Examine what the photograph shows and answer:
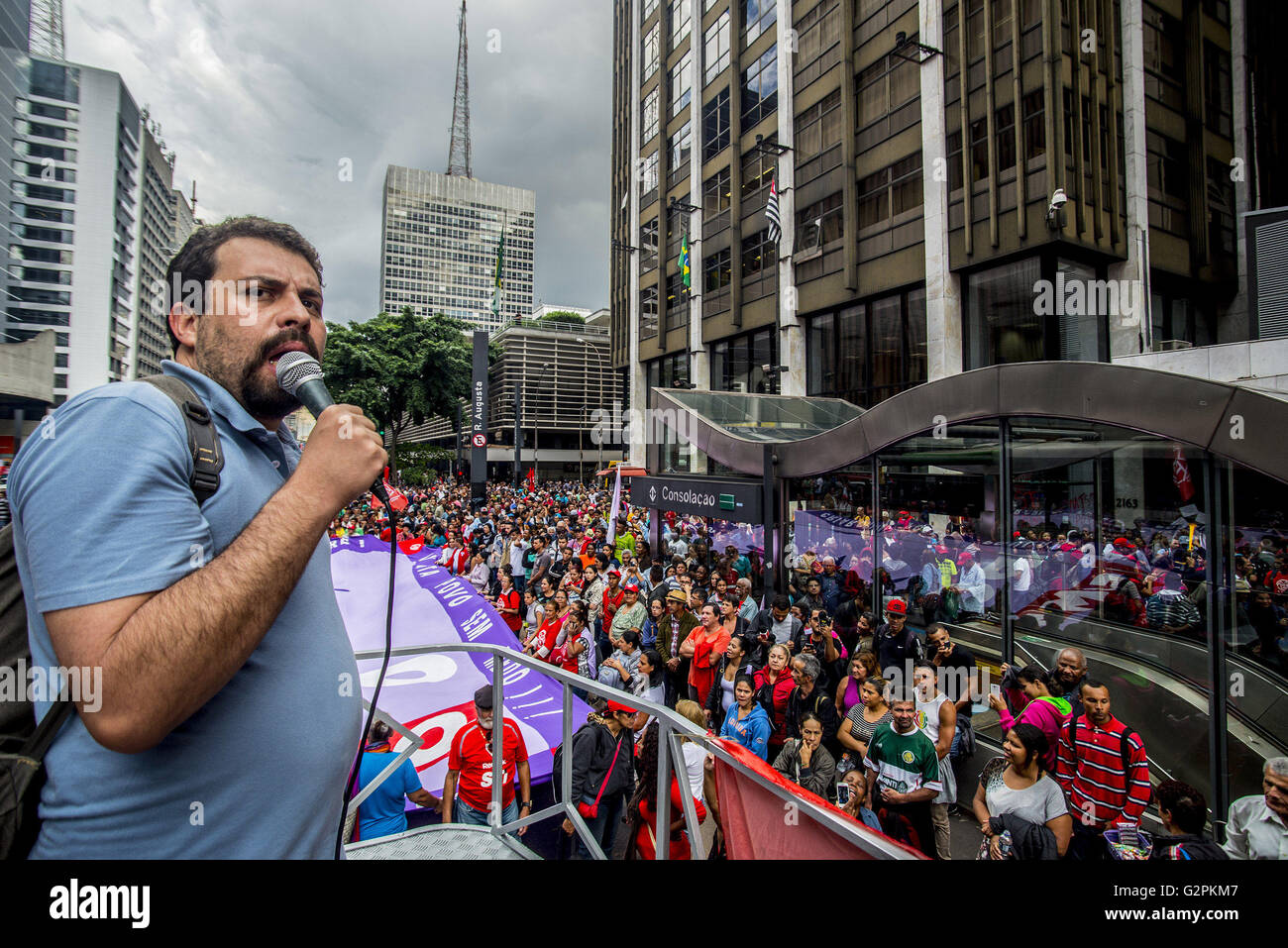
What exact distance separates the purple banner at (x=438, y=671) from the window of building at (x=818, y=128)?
21985 millimetres

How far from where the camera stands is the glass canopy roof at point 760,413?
1373cm

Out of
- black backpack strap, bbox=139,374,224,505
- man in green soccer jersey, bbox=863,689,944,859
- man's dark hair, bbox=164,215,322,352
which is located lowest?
man in green soccer jersey, bbox=863,689,944,859

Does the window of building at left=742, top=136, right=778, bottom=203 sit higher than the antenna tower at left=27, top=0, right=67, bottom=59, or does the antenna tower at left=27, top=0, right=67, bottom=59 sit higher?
the window of building at left=742, top=136, right=778, bottom=203

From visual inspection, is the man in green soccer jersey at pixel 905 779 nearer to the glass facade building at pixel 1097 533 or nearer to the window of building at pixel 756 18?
the glass facade building at pixel 1097 533

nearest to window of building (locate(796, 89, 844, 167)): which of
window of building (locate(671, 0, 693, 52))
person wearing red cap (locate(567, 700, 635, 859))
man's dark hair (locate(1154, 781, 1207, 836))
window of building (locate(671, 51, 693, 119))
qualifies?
window of building (locate(671, 51, 693, 119))

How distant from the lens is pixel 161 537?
0.86 metres

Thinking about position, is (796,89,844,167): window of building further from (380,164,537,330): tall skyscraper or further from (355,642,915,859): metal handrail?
(380,164,537,330): tall skyscraper

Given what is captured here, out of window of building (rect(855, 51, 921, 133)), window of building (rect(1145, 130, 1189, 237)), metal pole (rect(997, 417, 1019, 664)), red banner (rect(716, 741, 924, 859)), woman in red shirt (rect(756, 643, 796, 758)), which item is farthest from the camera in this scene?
window of building (rect(855, 51, 921, 133))

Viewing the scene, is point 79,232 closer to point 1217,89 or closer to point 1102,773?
point 1102,773

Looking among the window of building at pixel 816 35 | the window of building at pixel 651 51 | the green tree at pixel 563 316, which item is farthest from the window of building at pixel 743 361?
the green tree at pixel 563 316

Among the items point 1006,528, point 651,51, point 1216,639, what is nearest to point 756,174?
point 651,51

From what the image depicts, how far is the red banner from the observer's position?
1719mm
